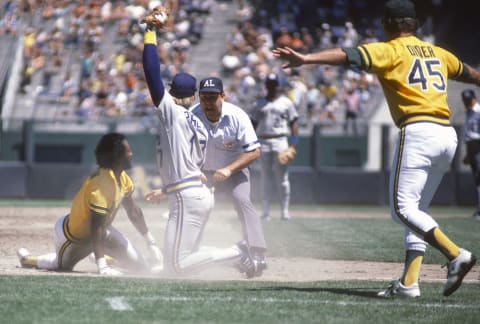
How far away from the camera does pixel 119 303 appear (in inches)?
235

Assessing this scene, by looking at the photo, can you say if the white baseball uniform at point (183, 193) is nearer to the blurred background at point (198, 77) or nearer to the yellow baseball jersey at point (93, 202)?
the yellow baseball jersey at point (93, 202)

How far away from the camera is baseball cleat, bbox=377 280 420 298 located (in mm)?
6473

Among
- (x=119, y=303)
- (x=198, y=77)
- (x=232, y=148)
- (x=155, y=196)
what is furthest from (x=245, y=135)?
(x=198, y=77)

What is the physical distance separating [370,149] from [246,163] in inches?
526

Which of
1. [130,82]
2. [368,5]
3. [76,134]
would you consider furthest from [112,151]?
[368,5]

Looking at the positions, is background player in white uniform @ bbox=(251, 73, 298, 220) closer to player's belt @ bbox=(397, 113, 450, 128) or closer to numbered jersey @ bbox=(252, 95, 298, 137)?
numbered jersey @ bbox=(252, 95, 298, 137)

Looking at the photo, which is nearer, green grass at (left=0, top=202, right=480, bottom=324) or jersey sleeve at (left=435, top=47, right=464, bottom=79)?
green grass at (left=0, top=202, right=480, bottom=324)

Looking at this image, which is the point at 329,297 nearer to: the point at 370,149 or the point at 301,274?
the point at 301,274

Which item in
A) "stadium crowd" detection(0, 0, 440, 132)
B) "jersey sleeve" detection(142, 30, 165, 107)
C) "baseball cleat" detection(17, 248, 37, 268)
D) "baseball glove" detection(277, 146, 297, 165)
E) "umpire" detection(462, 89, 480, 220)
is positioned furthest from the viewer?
"stadium crowd" detection(0, 0, 440, 132)

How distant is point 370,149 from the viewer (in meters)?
20.7

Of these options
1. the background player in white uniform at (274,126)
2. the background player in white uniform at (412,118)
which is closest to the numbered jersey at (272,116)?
the background player in white uniform at (274,126)

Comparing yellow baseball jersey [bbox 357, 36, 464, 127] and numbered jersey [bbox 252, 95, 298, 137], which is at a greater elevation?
yellow baseball jersey [bbox 357, 36, 464, 127]

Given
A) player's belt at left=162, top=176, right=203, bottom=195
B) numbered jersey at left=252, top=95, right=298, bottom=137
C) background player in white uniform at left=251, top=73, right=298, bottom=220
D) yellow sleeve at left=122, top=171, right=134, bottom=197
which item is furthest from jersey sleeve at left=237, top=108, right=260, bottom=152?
numbered jersey at left=252, top=95, right=298, bottom=137

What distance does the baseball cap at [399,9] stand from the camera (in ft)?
21.2
